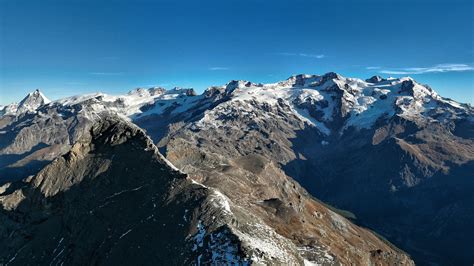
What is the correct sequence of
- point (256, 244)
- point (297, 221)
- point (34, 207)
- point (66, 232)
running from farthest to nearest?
point (297, 221), point (34, 207), point (66, 232), point (256, 244)

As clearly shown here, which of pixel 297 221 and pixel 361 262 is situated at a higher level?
pixel 297 221

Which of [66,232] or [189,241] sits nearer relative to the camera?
[189,241]

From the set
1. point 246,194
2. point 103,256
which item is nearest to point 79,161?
point 103,256

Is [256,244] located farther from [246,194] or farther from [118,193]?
[246,194]

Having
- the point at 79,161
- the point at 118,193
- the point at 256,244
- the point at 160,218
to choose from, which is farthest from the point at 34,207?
the point at 256,244

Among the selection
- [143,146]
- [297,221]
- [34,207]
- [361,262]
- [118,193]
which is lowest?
[361,262]

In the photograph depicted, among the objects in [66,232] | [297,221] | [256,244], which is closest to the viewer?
[256,244]
